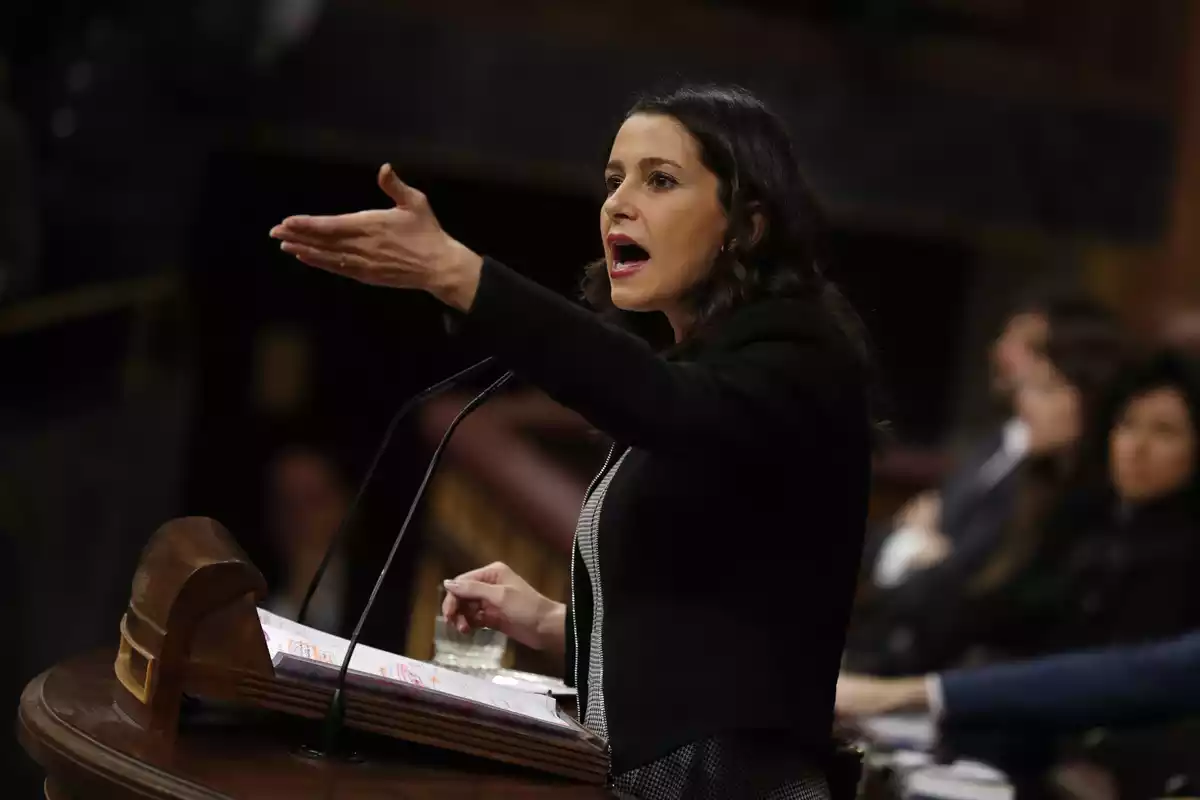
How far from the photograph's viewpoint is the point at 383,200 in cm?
397

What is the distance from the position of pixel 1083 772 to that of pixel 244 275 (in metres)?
4.04

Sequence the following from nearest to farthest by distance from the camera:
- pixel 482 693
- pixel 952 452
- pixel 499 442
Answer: pixel 482 693, pixel 499 442, pixel 952 452

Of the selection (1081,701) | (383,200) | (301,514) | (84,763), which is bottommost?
(84,763)

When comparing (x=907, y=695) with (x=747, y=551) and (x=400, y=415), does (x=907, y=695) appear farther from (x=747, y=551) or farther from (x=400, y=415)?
(x=400, y=415)

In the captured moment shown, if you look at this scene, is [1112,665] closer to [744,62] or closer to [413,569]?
[413,569]

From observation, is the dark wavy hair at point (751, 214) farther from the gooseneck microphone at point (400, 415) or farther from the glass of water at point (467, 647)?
the glass of water at point (467, 647)

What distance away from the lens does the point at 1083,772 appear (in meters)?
2.30

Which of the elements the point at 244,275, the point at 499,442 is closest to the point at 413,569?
the point at 499,442

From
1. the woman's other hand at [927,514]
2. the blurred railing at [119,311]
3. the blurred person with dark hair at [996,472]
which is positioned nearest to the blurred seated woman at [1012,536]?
the blurred person with dark hair at [996,472]

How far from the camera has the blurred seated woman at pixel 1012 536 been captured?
10.4ft

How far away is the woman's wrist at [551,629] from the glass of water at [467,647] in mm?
72

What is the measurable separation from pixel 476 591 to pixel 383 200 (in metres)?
2.43

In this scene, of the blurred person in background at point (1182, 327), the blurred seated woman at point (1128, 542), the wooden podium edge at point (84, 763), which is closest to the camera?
the wooden podium edge at point (84, 763)

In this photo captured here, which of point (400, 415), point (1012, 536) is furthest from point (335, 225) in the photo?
point (1012, 536)
